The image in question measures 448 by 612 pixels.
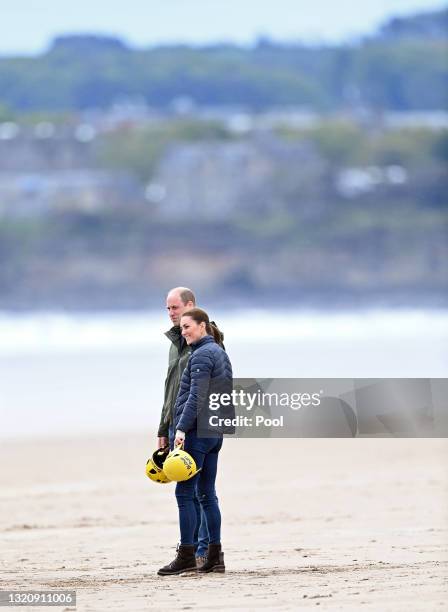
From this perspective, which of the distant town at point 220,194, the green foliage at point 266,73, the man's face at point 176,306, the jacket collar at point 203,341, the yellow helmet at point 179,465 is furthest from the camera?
the green foliage at point 266,73

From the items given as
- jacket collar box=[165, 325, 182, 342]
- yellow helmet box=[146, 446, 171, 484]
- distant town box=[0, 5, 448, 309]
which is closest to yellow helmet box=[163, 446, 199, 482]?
yellow helmet box=[146, 446, 171, 484]

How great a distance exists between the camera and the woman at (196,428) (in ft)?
14.9

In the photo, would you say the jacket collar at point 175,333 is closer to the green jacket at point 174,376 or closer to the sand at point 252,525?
the green jacket at point 174,376

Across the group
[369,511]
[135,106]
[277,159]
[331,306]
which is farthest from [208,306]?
[369,511]

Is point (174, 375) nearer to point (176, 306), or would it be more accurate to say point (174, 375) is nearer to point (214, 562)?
point (176, 306)

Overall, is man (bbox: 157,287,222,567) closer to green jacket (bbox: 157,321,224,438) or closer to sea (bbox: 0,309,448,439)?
green jacket (bbox: 157,321,224,438)

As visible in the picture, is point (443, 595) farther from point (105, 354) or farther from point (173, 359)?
point (105, 354)

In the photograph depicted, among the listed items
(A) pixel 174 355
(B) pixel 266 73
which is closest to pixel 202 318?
(A) pixel 174 355

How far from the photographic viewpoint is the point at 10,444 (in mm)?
10359

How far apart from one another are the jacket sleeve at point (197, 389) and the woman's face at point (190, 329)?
0.07 metres

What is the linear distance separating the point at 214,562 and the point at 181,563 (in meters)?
0.12

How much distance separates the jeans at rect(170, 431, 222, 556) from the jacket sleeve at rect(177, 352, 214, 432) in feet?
0.23

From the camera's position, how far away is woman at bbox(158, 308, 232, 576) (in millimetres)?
4547

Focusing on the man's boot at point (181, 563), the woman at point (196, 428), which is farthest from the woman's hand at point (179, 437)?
the man's boot at point (181, 563)
